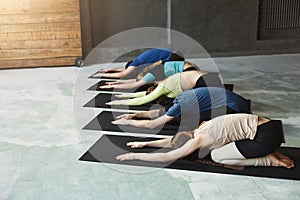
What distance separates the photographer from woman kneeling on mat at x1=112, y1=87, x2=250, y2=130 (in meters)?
3.31

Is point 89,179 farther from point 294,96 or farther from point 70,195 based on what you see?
point 294,96

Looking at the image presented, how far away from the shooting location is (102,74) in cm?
569

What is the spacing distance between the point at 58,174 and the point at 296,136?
6.87 ft

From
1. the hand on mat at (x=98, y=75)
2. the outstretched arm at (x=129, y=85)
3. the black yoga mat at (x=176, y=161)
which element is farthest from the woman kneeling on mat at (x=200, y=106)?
the hand on mat at (x=98, y=75)

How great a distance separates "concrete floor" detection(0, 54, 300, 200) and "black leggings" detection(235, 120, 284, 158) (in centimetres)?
19

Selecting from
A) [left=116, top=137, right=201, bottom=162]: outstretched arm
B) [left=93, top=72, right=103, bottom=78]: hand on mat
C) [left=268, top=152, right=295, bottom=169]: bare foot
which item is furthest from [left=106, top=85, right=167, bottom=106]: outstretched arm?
[left=268, top=152, right=295, bottom=169]: bare foot

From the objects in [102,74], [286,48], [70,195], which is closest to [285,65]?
[286,48]

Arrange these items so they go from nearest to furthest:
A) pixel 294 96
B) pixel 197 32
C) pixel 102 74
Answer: pixel 294 96, pixel 102 74, pixel 197 32

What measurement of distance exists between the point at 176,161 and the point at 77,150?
0.85m

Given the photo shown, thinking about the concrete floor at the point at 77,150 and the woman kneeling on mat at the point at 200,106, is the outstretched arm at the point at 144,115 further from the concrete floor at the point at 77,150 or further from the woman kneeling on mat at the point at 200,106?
the concrete floor at the point at 77,150

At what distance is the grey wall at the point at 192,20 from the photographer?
22.2ft

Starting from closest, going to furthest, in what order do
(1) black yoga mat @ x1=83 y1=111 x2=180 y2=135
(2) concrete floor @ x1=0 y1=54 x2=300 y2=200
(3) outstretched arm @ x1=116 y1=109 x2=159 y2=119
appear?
→ (2) concrete floor @ x1=0 y1=54 x2=300 y2=200 < (1) black yoga mat @ x1=83 y1=111 x2=180 y2=135 < (3) outstretched arm @ x1=116 y1=109 x2=159 y2=119

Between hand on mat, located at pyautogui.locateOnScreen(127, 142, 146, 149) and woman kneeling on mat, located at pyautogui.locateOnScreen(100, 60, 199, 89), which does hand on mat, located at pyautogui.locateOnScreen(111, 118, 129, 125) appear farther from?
woman kneeling on mat, located at pyautogui.locateOnScreen(100, 60, 199, 89)

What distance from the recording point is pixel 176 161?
2844mm
